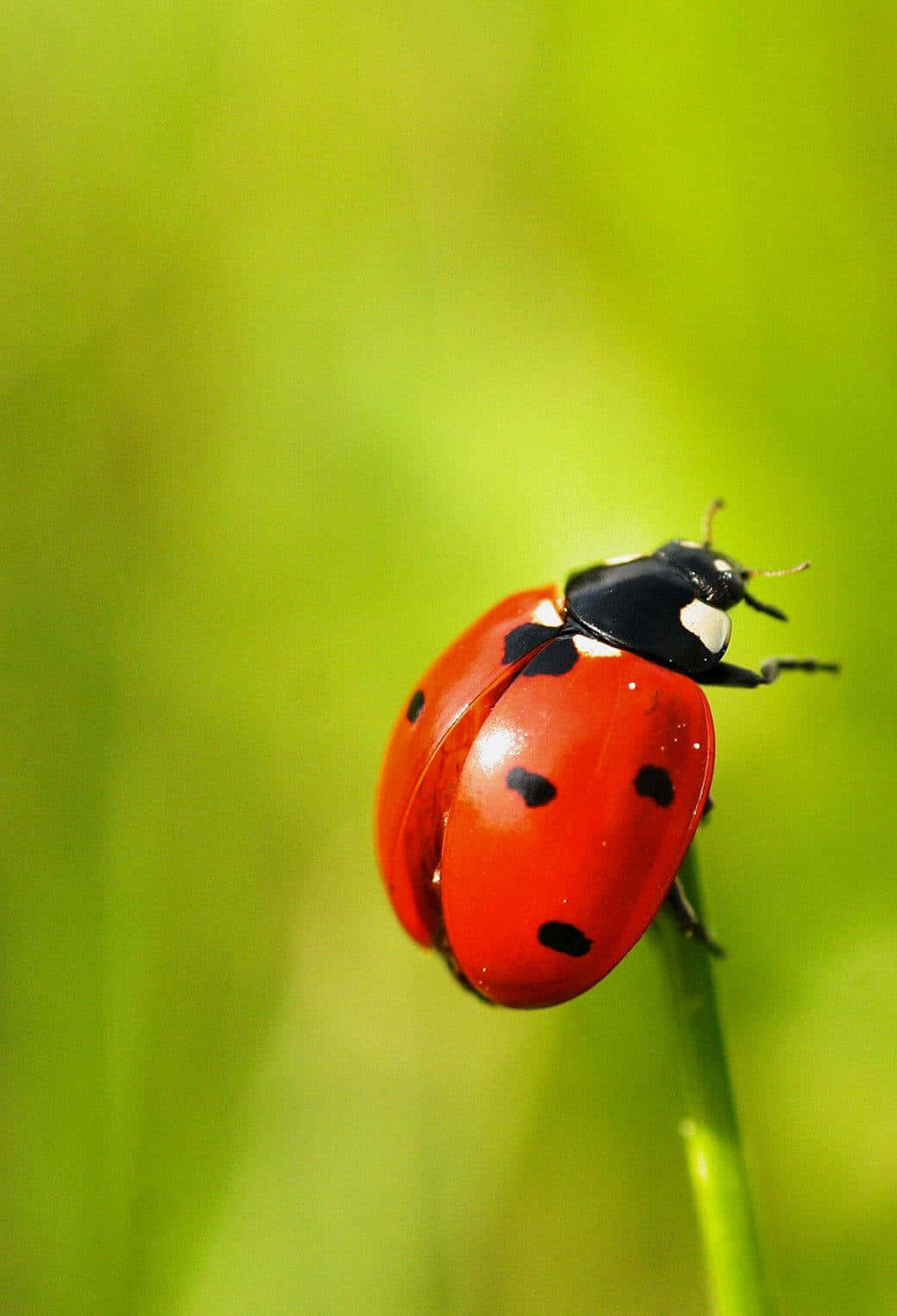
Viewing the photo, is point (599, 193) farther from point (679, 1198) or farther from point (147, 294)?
point (679, 1198)

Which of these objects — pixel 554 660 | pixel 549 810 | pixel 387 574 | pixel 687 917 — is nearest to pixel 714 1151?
pixel 687 917

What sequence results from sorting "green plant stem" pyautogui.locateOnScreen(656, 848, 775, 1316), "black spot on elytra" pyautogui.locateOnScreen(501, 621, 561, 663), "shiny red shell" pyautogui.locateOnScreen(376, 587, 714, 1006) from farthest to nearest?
1. "black spot on elytra" pyautogui.locateOnScreen(501, 621, 561, 663)
2. "shiny red shell" pyautogui.locateOnScreen(376, 587, 714, 1006)
3. "green plant stem" pyautogui.locateOnScreen(656, 848, 775, 1316)

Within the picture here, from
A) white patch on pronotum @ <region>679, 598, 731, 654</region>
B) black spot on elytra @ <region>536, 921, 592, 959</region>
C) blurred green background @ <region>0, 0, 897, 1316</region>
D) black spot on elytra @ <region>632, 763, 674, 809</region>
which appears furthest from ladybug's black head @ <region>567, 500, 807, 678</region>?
blurred green background @ <region>0, 0, 897, 1316</region>

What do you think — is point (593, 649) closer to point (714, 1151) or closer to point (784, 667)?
point (784, 667)

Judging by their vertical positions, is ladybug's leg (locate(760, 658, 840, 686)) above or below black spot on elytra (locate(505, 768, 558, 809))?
above

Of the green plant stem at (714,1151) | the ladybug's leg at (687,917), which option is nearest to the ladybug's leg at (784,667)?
the ladybug's leg at (687,917)

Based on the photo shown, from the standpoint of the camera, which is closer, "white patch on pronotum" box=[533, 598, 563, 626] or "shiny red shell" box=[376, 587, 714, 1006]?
"shiny red shell" box=[376, 587, 714, 1006]

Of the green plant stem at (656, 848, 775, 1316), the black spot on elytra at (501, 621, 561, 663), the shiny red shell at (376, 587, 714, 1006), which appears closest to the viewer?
the green plant stem at (656, 848, 775, 1316)

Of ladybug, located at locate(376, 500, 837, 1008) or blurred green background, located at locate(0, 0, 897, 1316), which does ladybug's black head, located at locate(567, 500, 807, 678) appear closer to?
ladybug, located at locate(376, 500, 837, 1008)
